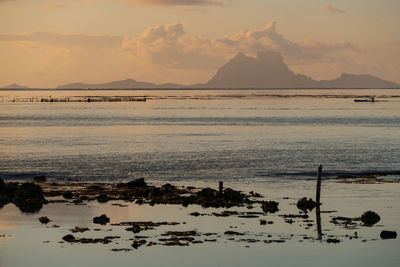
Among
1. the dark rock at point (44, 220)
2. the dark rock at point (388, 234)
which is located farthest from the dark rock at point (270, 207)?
the dark rock at point (44, 220)

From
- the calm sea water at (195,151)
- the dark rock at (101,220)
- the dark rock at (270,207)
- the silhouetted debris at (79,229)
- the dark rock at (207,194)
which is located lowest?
the silhouetted debris at (79,229)

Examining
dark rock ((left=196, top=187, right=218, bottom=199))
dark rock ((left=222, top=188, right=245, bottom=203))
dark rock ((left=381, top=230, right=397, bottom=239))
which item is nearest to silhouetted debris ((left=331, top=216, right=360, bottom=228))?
dark rock ((left=381, top=230, right=397, bottom=239))

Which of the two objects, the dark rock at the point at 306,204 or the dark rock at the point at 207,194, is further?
the dark rock at the point at 207,194

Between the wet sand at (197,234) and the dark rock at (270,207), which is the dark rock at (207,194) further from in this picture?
the dark rock at (270,207)

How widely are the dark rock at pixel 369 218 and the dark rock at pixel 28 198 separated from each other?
22.3 metres

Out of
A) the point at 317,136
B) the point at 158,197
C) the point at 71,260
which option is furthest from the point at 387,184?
the point at 317,136

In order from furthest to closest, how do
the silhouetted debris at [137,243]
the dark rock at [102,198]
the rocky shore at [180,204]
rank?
1. the dark rock at [102,198]
2. the rocky shore at [180,204]
3. the silhouetted debris at [137,243]

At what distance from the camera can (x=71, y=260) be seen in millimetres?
34406

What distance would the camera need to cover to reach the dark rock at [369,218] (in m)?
42.7

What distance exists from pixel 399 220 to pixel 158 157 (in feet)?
159

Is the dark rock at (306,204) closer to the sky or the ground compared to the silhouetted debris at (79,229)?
closer to the sky

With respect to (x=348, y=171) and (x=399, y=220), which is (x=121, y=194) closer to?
(x=399, y=220)

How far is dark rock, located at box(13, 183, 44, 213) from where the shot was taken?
1955 inches

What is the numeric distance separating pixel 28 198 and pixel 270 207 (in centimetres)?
1777
